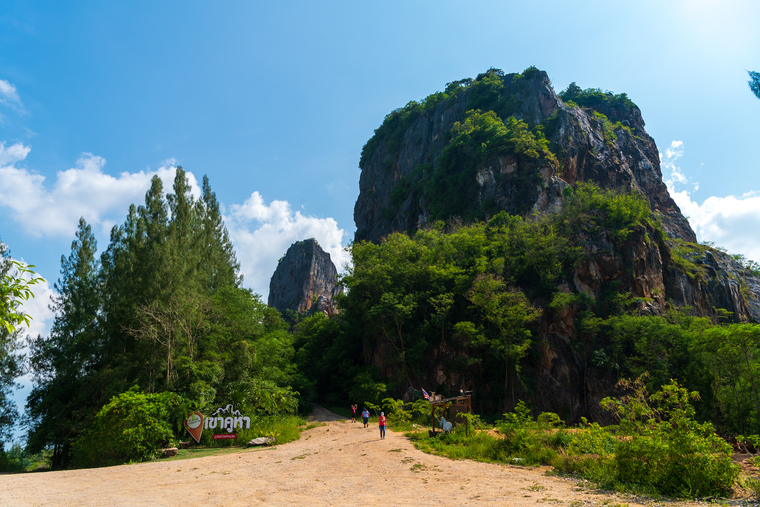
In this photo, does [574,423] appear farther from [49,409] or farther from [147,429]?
[49,409]

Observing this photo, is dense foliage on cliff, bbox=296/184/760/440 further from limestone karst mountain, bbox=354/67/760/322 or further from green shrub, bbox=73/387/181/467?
green shrub, bbox=73/387/181/467

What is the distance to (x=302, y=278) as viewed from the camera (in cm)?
8175

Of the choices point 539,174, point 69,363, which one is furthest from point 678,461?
point 539,174

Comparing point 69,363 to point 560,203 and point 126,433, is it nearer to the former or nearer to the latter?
point 126,433

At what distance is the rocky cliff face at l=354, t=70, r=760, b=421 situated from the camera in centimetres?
2955

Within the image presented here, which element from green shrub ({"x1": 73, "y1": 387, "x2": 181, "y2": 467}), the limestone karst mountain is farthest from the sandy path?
the limestone karst mountain

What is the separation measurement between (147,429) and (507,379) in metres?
21.9

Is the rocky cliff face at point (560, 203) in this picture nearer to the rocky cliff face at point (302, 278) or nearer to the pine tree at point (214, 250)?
the pine tree at point (214, 250)

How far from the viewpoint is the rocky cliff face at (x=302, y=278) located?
8031cm

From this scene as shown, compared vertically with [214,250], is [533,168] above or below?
above

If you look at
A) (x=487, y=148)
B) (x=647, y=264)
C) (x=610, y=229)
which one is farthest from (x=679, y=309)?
(x=487, y=148)

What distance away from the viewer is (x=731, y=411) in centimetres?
2316

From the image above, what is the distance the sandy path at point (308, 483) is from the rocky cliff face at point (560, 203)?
17477mm

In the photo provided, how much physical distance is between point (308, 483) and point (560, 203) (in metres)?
37.9
